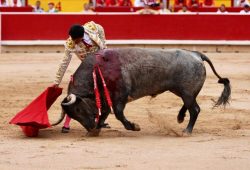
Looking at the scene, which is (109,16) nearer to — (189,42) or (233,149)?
(189,42)

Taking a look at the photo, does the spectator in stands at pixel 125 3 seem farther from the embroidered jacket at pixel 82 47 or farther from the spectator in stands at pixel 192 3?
the embroidered jacket at pixel 82 47

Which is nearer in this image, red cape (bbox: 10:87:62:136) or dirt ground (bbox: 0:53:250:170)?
dirt ground (bbox: 0:53:250:170)

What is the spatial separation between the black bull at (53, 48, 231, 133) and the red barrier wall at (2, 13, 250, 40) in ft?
32.5

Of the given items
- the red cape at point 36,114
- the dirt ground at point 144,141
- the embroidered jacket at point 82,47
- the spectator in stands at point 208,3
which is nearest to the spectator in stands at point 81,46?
the embroidered jacket at point 82,47

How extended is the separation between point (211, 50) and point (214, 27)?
50 centimetres

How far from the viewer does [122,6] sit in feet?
63.0

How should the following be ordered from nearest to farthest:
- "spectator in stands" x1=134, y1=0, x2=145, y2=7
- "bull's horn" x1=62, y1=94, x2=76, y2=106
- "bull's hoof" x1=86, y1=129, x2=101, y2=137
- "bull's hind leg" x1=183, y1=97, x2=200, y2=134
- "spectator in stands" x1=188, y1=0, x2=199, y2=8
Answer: "bull's horn" x1=62, y1=94, x2=76, y2=106
"bull's hoof" x1=86, y1=129, x2=101, y2=137
"bull's hind leg" x1=183, y1=97, x2=200, y2=134
"spectator in stands" x1=134, y1=0, x2=145, y2=7
"spectator in stands" x1=188, y1=0, x2=199, y2=8

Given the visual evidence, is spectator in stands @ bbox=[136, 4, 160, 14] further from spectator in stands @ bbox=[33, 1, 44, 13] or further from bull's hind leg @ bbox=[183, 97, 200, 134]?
bull's hind leg @ bbox=[183, 97, 200, 134]

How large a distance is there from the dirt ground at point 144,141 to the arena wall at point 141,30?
589 cm

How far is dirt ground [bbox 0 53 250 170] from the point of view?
6898 millimetres

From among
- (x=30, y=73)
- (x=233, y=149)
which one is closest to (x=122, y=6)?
(x=30, y=73)

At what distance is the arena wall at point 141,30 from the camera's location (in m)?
18.2

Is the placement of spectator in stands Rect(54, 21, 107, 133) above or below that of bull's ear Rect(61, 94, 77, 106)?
above

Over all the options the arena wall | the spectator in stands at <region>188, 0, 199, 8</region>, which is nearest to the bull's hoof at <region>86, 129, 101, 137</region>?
the arena wall
